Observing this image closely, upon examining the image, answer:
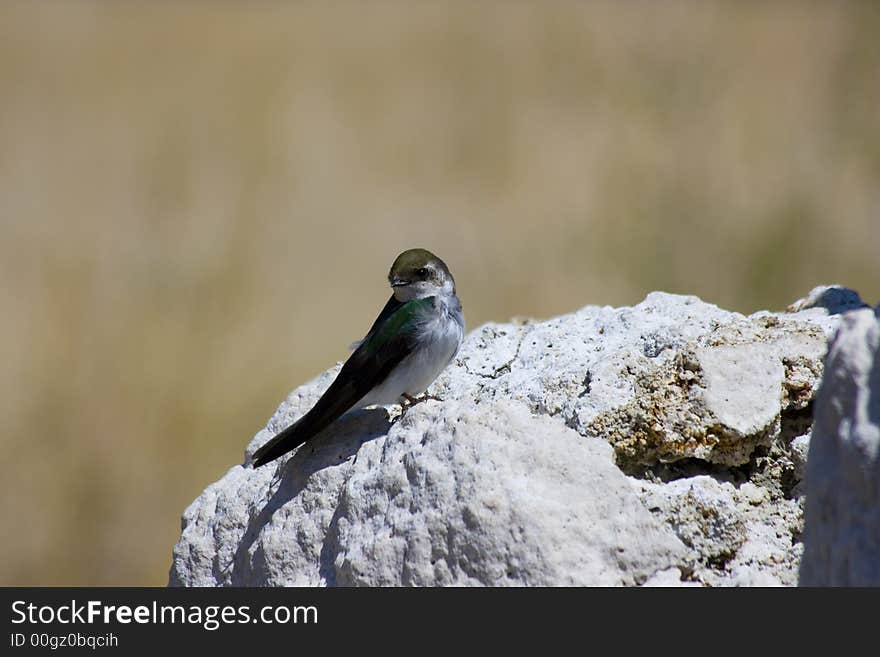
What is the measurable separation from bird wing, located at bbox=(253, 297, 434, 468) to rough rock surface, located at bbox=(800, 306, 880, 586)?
171 centimetres

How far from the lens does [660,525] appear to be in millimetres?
3066

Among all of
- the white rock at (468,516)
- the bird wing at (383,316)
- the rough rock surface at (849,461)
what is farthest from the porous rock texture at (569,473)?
the rough rock surface at (849,461)

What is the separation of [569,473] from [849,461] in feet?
2.79

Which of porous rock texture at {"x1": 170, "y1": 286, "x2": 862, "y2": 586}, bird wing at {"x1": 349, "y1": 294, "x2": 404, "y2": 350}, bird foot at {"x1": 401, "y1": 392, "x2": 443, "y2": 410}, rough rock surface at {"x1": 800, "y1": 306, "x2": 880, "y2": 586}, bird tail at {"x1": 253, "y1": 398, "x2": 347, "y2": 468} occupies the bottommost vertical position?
rough rock surface at {"x1": 800, "y1": 306, "x2": 880, "y2": 586}

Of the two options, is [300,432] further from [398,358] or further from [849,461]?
[849,461]

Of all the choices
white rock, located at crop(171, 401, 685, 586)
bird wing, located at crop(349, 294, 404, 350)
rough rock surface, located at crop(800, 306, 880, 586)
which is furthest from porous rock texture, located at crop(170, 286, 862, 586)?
rough rock surface, located at crop(800, 306, 880, 586)

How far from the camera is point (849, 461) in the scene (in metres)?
2.46

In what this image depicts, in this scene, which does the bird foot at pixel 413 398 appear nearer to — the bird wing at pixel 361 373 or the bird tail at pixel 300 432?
the bird wing at pixel 361 373

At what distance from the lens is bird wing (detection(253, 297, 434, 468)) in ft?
12.3

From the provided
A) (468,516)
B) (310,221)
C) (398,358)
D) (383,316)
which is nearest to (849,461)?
(468,516)

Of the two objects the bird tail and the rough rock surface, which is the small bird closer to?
the bird tail

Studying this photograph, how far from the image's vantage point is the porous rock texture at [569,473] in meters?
2.95

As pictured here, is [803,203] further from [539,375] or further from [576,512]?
[576,512]

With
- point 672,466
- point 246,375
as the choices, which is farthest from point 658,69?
point 672,466
